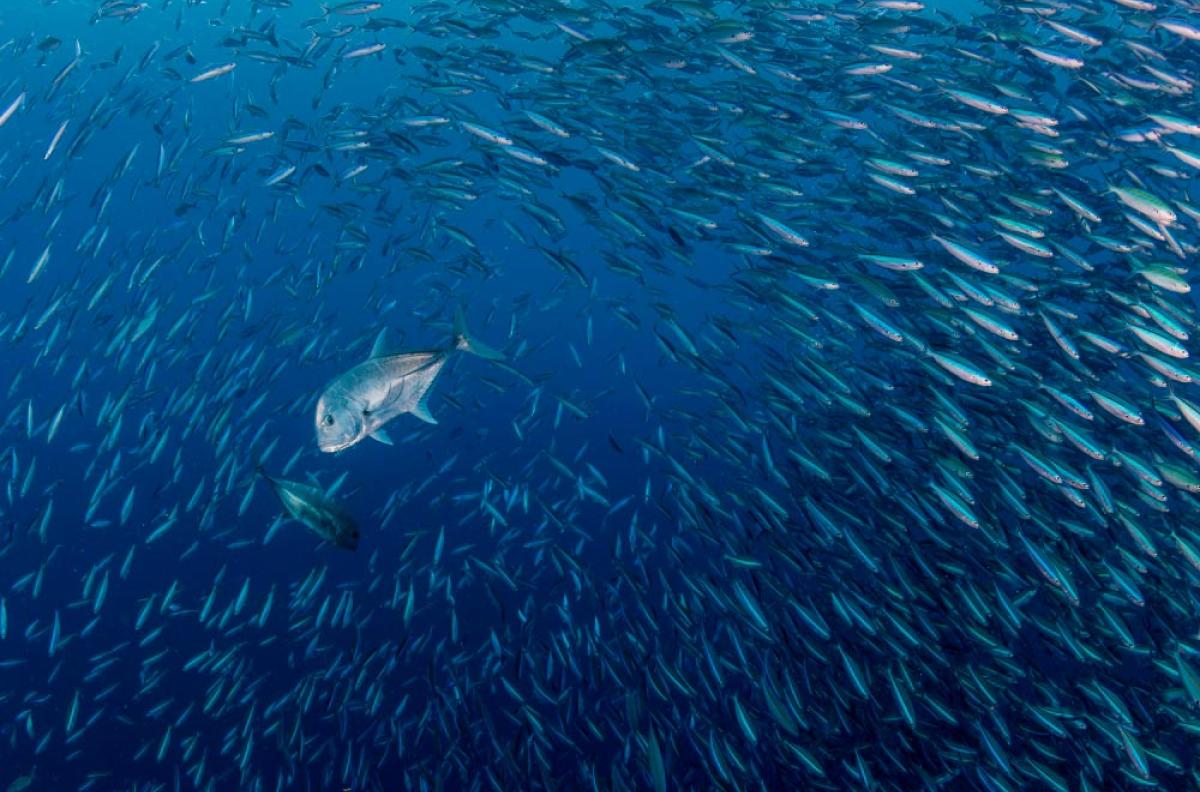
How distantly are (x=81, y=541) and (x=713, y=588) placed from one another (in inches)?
492

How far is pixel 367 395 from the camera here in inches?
132

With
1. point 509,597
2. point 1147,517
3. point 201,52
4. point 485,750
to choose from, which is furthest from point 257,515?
point 201,52

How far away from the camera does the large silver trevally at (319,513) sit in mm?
3844

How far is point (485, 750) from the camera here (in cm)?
814

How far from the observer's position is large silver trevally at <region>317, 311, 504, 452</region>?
333 cm

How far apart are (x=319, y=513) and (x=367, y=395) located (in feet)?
3.04

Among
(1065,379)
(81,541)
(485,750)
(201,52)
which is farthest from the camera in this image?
(201,52)

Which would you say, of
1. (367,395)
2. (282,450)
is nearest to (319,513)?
(367,395)

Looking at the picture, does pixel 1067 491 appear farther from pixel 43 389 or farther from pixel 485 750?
pixel 43 389

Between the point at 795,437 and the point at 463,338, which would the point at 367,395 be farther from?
the point at 795,437

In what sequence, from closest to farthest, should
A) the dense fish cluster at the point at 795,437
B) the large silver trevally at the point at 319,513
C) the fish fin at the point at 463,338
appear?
the large silver trevally at the point at 319,513, the fish fin at the point at 463,338, the dense fish cluster at the point at 795,437

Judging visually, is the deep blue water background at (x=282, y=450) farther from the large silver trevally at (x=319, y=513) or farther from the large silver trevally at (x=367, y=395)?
the large silver trevally at (x=367, y=395)

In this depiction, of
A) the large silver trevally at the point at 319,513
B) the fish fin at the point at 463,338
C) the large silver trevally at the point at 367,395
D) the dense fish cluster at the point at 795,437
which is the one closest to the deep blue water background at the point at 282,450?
the dense fish cluster at the point at 795,437

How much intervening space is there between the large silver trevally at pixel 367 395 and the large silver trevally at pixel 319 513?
644 millimetres
